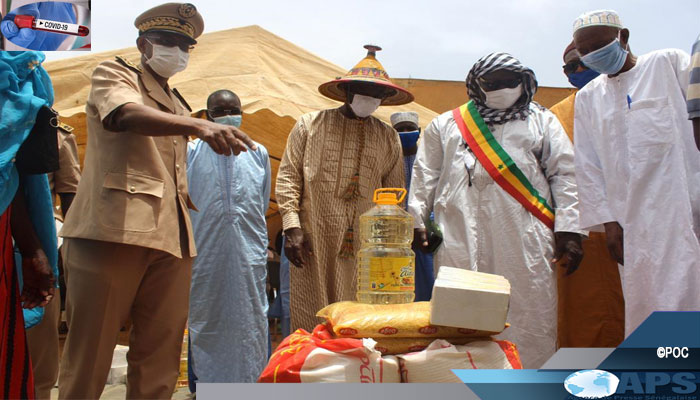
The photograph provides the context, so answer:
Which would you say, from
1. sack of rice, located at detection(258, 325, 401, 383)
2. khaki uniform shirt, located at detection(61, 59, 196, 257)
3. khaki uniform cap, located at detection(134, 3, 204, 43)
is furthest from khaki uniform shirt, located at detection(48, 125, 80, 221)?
sack of rice, located at detection(258, 325, 401, 383)

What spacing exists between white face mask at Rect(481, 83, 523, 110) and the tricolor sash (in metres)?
0.18

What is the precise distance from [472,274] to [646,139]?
189 centimetres

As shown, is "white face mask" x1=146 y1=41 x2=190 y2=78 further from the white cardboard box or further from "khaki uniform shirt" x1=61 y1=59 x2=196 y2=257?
the white cardboard box

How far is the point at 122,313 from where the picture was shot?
10.8ft

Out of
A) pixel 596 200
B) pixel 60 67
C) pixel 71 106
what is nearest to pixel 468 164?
pixel 596 200

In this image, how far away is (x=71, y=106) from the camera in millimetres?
7445

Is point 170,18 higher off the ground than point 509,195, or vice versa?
point 170,18

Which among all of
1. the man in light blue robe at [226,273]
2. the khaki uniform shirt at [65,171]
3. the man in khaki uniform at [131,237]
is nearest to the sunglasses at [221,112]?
the man in light blue robe at [226,273]

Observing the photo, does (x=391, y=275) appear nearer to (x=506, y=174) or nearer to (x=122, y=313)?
(x=122, y=313)

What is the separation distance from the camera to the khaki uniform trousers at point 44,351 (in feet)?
13.8

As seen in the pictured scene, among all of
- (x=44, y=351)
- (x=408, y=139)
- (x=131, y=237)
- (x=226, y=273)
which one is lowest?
(x=44, y=351)

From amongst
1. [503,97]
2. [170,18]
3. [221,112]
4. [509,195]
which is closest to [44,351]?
[170,18]

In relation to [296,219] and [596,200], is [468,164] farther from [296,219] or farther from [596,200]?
[296,219]

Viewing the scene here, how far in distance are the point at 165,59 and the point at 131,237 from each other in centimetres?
97
